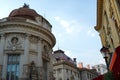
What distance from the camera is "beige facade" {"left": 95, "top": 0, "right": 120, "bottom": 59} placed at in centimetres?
1543

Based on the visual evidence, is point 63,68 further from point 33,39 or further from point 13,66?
point 13,66

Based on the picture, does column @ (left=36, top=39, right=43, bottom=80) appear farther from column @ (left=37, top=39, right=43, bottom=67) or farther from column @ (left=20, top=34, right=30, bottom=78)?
column @ (left=20, top=34, right=30, bottom=78)

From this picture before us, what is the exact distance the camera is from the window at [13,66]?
27625 millimetres

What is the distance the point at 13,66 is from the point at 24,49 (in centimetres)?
272

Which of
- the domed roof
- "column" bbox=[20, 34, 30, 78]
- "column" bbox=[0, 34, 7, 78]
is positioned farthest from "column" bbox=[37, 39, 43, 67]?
the domed roof

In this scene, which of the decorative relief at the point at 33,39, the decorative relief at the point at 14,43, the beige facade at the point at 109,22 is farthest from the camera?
the decorative relief at the point at 33,39

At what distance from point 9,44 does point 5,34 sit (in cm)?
162

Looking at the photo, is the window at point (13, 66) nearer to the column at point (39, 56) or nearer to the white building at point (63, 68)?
the column at point (39, 56)

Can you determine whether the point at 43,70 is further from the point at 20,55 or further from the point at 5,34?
the point at 5,34

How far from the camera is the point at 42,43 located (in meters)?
31.2

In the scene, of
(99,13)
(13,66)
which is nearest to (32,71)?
(13,66)

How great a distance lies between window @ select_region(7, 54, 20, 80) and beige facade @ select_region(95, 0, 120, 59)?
38.2 feet

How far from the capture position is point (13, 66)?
28188 millimetres

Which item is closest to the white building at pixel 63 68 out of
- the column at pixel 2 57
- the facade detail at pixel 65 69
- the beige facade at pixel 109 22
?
the facade detail at pixel 65 69
